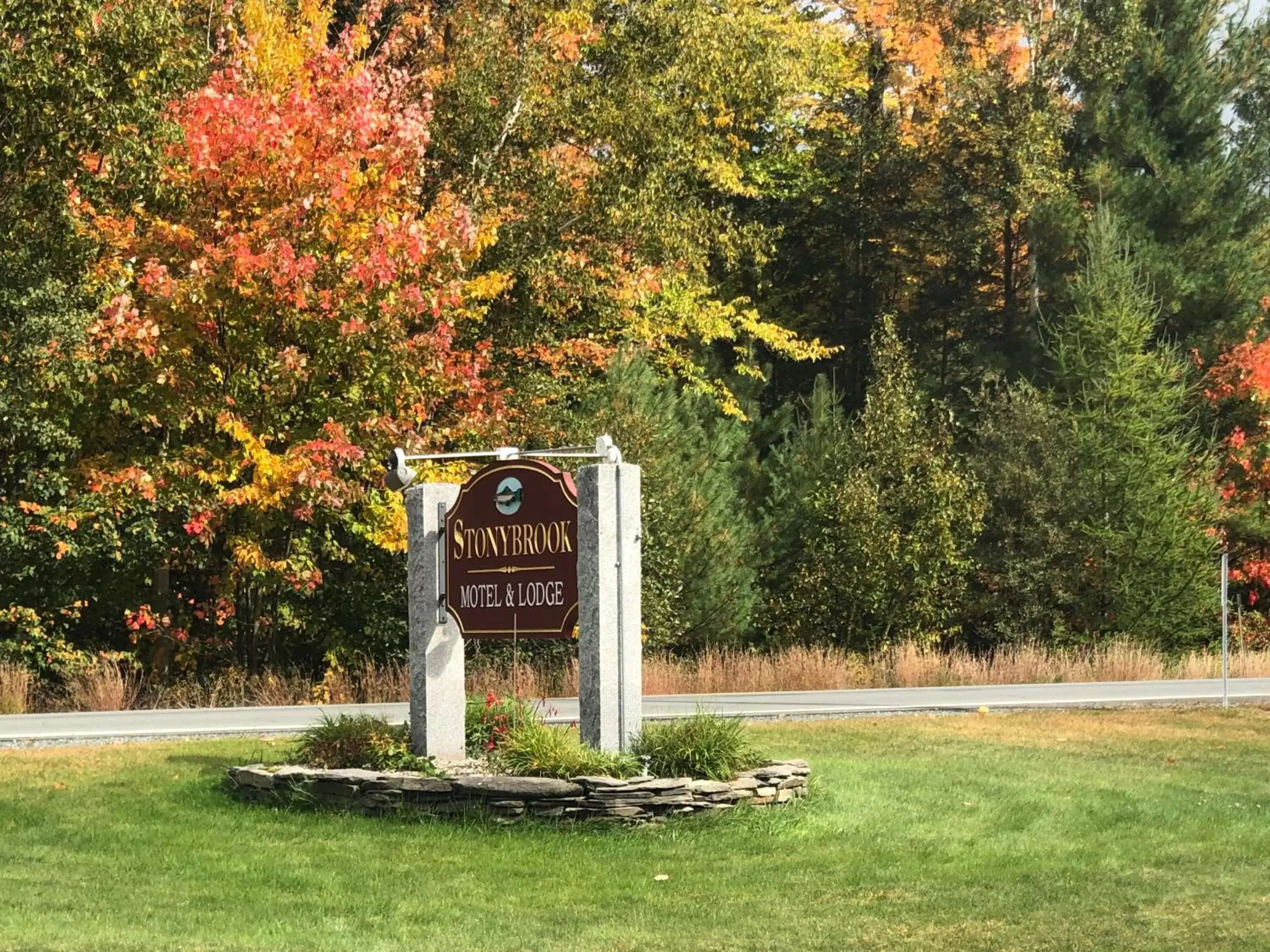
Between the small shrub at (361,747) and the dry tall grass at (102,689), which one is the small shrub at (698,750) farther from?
the dry tall grass at (102,689)

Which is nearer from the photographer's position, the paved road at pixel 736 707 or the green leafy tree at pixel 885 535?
the paved road at pixel 736 707

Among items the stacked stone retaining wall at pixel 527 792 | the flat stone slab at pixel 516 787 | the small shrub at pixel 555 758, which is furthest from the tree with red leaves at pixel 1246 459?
the flat stone slab at pixel 516 787

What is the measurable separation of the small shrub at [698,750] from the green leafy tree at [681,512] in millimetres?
12664

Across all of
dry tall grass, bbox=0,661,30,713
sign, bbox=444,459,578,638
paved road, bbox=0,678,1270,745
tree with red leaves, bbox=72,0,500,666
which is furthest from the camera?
tree with red leaves, bbox=72,0,500,666

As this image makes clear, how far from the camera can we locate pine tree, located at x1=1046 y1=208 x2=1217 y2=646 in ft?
103

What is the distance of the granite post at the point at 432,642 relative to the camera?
11977 millimetres

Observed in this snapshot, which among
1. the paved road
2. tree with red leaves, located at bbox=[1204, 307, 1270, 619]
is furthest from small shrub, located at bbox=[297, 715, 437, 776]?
tree with red leaves, located at bbox=[1204, 307, 1270, 619]

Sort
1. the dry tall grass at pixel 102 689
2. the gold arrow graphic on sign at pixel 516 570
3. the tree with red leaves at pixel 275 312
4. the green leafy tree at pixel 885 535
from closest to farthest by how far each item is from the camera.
Answer: the gold arrow graphic on sign at pixel 516 570 < the tree with red leaves at pixel 275 312 < the dry tall grass at pixel 102 689 < the green leafy tree at pixel 885 535

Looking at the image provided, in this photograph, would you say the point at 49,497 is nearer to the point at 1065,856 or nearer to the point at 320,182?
the point at 320,182

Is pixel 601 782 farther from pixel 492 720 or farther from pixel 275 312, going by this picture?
pixel 275 312

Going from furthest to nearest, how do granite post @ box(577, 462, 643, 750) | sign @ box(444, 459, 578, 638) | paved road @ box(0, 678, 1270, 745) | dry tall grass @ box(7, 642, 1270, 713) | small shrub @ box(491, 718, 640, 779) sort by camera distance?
dry tall grass @ box(7, 642, 1270, 713)
paved road @ box(0, 678, 1270, 745)
sign @ box(444, 459, 578, 638)
granite post @ box(577, 462, 643, 750)
small shrub @ box(491, 718, 640, 779)

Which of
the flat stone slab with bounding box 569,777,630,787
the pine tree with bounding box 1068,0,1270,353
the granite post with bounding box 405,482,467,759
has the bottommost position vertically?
the flat stone slab with bounding box 569,777,630,787

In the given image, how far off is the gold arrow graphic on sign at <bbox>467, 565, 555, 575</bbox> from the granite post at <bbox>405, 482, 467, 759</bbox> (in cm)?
41

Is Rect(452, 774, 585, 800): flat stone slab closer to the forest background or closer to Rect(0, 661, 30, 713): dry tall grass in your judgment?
the forest background
